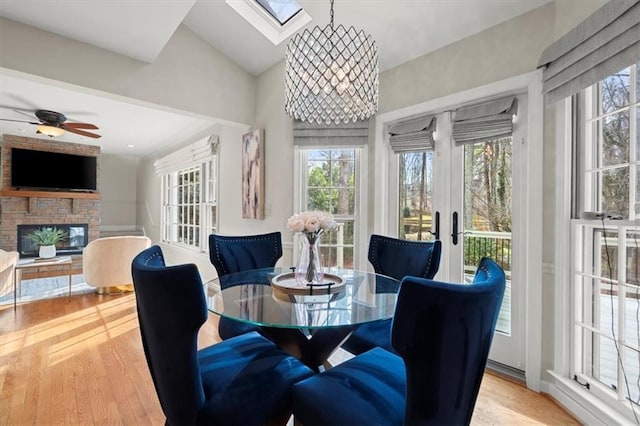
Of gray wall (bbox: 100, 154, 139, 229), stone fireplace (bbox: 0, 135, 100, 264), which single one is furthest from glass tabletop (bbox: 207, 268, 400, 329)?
gray wall (bbox: 100, 154, 139, 229)

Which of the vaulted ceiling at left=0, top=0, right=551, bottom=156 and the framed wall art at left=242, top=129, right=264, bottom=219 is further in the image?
the framed wall art at left=242, top=129, right=264, bottom=219

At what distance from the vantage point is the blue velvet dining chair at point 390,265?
5.71 feet

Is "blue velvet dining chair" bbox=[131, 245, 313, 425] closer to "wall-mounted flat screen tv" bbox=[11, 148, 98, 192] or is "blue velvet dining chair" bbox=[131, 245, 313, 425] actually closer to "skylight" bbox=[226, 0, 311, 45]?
"skylight" bbox=[226, 0, 311, 45]

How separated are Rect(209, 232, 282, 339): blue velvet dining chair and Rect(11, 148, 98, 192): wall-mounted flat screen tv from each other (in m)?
5.88

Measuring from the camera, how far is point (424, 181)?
2.72 m

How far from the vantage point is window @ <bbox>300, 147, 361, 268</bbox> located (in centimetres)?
311

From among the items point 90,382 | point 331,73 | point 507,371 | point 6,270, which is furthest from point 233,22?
point 507,371

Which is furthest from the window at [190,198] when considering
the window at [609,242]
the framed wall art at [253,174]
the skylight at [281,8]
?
the window at [609,242]

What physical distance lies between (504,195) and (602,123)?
0.70 meters

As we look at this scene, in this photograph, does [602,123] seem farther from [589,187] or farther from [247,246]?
[247,246]

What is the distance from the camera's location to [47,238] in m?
5.17

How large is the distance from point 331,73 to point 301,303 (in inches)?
47.3

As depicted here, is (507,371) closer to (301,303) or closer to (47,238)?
(301,303)

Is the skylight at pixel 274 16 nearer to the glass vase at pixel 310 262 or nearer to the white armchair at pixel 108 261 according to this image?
the glass vase at pixel 310 262
